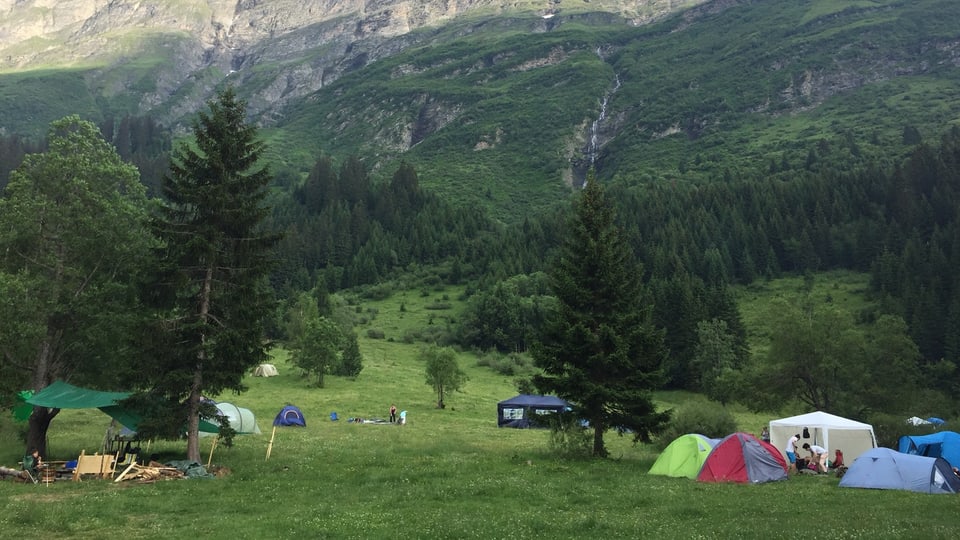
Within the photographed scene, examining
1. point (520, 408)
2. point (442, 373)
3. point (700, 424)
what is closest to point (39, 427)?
point (520, 408)

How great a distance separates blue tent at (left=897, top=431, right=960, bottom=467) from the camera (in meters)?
27.4

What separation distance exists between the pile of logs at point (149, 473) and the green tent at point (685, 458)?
1878cm

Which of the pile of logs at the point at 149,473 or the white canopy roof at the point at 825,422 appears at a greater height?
the white canopy roof at the point at 825,422

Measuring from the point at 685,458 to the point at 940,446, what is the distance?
13114 mm

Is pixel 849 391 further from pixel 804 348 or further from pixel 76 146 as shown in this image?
pixel 76 146

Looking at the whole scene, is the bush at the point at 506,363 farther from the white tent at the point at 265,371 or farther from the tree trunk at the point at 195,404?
the tree trunk at the point at 195,404

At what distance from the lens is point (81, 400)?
23.9 meters

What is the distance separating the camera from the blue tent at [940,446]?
27.4 m

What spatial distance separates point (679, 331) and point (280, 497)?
268 feet

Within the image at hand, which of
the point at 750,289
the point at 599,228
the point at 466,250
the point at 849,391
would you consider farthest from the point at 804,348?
the point at 466,250

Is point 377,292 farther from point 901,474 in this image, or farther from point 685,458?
point 901,474

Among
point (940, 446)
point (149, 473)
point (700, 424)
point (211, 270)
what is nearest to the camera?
point (149, 473)

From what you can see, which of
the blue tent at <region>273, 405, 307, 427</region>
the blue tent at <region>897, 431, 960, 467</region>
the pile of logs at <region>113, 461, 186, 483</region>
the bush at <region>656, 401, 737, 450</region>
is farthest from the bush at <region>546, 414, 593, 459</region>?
the blue tent at <region>273, 405, 307, 427</region>

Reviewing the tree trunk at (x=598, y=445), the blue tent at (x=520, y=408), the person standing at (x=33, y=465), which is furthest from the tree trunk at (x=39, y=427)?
the blue tent at (x=520, y=408)
